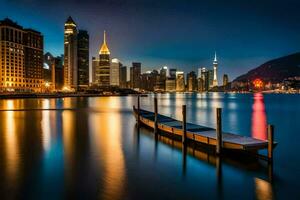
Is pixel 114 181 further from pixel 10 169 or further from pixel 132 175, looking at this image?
pixel 10 169

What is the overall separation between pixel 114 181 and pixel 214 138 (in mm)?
8441

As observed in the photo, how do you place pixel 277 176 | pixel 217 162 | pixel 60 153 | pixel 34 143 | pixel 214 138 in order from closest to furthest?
pixel 277 176
pixel 217 162
pixel 214 138
pixel 60 153
pixel 34 143

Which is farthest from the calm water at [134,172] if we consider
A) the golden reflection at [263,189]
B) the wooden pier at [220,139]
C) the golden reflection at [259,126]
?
the golden reflection at [259,126]

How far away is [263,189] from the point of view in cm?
1555

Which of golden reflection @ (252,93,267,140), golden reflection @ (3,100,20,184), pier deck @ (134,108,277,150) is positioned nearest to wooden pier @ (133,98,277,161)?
pier deck @ (134,108,277,150)

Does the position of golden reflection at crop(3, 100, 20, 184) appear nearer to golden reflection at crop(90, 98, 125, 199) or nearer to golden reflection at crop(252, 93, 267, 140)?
golden reflection at crop(90, 98, 125, 199)

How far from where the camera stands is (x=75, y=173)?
715 inches

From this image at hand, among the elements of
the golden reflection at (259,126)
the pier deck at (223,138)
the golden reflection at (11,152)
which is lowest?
the golden reflection at (259,126)

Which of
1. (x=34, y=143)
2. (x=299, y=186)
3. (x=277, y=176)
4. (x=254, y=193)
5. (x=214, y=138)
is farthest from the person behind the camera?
(x=34, y=143)

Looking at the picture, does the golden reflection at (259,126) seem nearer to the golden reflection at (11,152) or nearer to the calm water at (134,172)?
the calm water at (134,172)

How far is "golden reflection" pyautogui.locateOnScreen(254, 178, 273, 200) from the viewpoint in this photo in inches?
571

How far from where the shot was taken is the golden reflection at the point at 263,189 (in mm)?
14508

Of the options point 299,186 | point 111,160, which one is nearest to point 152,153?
point 111,160

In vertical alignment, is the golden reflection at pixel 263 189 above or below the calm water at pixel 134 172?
below
